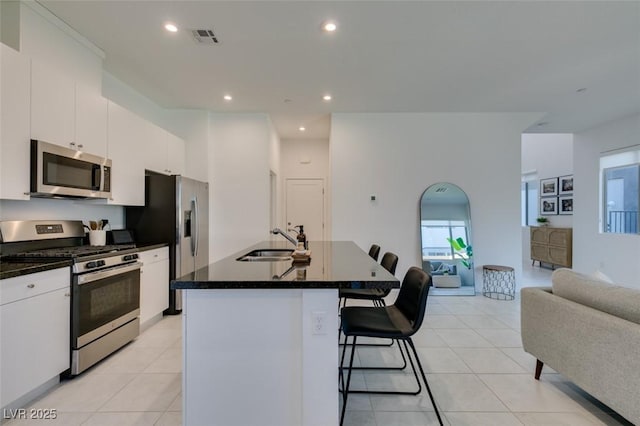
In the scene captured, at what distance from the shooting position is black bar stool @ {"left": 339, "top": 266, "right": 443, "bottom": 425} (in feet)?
5.57

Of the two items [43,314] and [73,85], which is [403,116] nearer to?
[73,85]

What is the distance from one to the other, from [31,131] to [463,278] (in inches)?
208

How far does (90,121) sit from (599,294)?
13.5ft

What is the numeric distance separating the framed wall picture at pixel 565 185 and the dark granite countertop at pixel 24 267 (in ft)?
28.4

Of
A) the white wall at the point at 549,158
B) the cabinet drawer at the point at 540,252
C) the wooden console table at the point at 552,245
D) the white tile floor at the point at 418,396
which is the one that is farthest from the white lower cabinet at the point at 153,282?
the white wall at the point at 549,158

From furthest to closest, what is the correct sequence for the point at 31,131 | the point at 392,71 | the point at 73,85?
the point at 392,71
the point at 73,85
the point at 31,131

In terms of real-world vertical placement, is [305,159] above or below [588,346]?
above

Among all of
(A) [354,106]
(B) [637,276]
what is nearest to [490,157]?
(A) [354,106]

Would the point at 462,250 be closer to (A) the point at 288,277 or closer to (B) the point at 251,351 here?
(A) the point at 288,277

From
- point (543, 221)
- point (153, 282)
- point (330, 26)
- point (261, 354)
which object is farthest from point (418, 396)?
point (543, 221)

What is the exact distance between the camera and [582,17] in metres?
2.46

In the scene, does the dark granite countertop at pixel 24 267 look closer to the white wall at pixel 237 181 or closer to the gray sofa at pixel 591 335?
the white wall at pixel 237 181

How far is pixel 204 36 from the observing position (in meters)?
2.68

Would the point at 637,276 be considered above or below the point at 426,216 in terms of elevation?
below
